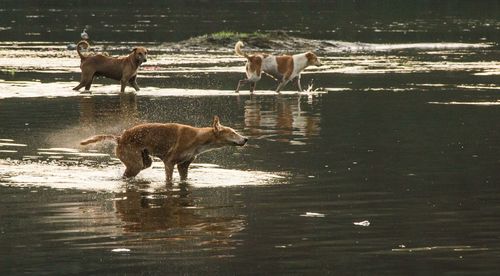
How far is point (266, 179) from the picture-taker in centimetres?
1839

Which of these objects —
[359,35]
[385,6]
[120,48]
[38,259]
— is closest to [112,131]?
[38,259]

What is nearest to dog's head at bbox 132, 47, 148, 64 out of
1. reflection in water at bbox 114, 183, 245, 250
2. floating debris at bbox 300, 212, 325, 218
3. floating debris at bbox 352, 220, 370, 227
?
reflection in water at bbox 114, 183, 245, 250

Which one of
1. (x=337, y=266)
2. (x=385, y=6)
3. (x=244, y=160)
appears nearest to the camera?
(x=337, y=266)

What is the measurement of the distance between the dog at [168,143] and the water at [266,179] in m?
0.33

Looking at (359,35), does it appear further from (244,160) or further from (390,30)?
(244,160)

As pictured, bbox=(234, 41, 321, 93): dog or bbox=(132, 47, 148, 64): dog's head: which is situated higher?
bbox=(132, 47, 148, 64): dog's head

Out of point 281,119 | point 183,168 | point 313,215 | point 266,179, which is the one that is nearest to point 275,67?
point 281,119

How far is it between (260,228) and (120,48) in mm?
40407

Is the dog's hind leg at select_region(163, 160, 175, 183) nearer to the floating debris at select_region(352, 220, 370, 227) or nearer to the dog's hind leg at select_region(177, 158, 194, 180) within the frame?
the dog's hind leg at select_region(177, 158, 194, 180)

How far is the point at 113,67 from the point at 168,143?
55.9 feet

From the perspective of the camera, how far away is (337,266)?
40.3 feet

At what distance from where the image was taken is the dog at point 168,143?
1759 cm

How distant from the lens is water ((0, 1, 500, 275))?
42.2 ft

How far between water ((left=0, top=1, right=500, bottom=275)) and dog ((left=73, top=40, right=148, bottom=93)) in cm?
53
